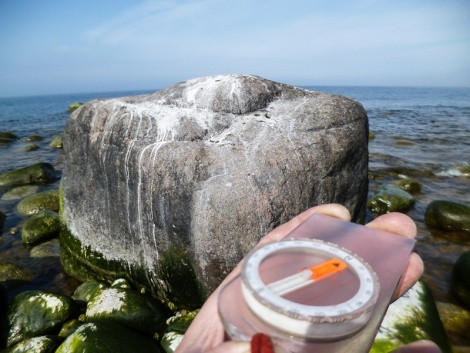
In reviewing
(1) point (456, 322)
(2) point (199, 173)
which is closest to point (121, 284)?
(2) point (199, 173)

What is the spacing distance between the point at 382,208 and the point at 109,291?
24.8 feet

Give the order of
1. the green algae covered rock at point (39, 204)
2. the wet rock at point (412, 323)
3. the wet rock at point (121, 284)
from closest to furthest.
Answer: the wet rock at point (412, 323), the wet rock at point (121, 284), the green algae covered rock at point (39, 204)

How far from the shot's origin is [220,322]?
201 cm

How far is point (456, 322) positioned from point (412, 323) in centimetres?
220

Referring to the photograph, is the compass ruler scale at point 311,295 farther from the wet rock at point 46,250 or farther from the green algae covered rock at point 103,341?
the wet rock at point 46,250

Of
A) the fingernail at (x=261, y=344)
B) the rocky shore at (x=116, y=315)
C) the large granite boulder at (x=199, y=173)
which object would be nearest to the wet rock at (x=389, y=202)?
the rocky shore at (x=116, y=315)

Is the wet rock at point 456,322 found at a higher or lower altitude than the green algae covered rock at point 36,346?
lower

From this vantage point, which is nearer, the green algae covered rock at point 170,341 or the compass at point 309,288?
the compass at point 309,288

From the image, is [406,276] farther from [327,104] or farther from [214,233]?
[327,104]

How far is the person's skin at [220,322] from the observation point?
6.15 ft

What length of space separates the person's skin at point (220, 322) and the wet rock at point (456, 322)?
3.45m

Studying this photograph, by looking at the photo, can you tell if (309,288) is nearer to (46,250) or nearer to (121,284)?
(121,284)

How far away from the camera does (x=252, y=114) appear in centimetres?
504

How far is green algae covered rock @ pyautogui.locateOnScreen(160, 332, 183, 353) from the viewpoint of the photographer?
4193mm
